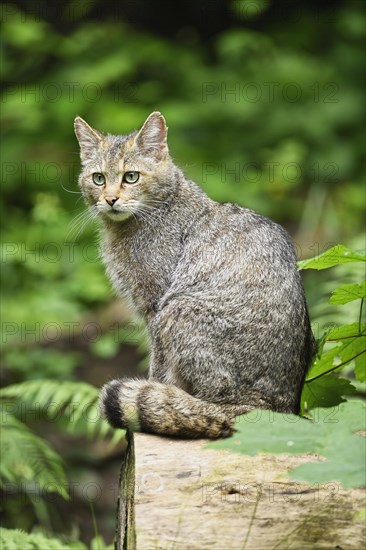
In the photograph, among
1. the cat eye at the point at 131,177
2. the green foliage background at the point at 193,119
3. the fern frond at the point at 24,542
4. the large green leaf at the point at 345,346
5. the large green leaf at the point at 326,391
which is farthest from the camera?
the green foliage background at the point at 193,119

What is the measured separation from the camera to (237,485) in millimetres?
3193

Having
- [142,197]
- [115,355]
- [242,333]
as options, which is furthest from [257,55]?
[242,333]

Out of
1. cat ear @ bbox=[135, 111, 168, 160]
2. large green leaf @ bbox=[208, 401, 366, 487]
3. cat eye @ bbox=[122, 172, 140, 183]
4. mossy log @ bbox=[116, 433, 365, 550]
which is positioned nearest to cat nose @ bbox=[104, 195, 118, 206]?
cat eye @ bbox=[122, 172, 140, 183]

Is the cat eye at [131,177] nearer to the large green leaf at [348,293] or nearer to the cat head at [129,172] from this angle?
the cat head at [129,172]

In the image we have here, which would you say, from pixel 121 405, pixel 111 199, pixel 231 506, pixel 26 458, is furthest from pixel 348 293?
pixel 26 458

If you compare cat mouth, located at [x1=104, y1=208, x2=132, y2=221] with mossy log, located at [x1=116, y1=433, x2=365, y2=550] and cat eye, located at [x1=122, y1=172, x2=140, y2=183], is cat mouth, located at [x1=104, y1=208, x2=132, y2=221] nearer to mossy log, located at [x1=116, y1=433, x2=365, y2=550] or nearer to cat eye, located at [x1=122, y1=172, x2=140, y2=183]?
cat eye, located at [x1=122, y1=172, x2=140, y2=183]

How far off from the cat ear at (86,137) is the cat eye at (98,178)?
215mm

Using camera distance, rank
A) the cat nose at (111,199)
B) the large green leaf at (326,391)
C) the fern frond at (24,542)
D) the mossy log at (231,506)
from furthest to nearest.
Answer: the cat nose at (111,199) < the fern frond at (24,542) < the large green leaf at (326,391) < the mossy log at (231,506)

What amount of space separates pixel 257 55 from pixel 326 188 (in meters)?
2.13

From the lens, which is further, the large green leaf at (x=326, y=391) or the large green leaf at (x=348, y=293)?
the large green leaf at (x=326, y=391)

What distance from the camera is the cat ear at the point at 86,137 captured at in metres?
4.74

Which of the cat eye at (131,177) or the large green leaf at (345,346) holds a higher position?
the cat eye at (131,177)

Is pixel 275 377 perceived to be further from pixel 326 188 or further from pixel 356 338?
pixel 326 188

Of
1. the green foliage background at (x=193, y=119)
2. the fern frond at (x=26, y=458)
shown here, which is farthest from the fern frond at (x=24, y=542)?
the green foliage background at (x=193, y=119)
